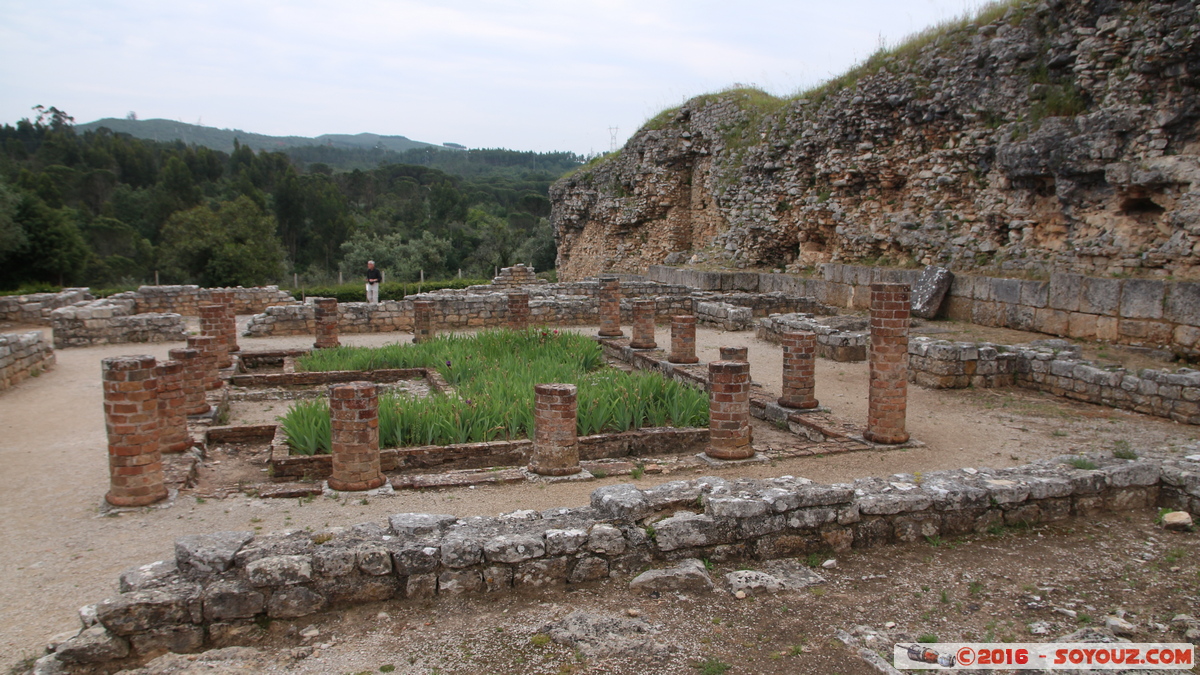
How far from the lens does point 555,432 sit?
697cm

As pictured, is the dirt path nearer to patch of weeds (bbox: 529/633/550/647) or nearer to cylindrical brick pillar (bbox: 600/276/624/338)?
patch of weeds (bbox: 529/633/550/647)

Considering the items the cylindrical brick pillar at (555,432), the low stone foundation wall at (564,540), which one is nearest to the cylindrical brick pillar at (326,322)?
the cylindrical brick pillar at (555,432)

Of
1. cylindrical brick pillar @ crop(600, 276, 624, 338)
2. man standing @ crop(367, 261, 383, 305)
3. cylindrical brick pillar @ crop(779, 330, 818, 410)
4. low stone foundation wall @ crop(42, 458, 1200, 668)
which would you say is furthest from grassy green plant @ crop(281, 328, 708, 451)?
man standing @ crop(367, 261, 383, 305)

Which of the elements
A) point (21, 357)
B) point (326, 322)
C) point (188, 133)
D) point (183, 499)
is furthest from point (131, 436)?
point (188, 133)

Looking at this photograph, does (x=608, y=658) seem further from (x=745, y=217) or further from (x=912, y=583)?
(x=745, y=217)

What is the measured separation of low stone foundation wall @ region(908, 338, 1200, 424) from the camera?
8461 millimetres

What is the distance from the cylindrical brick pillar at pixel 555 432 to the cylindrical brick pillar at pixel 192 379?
4370 mm

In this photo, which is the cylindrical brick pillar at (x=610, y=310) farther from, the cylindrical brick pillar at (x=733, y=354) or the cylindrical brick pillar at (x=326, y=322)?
the cylindrical brick pillar at (x=733, y=354)

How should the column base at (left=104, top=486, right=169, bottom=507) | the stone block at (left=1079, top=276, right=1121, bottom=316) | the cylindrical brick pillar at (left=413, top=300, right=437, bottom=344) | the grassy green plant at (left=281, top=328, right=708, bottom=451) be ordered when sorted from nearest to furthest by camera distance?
the column base at (left=104, top=486, right=169, bottom=507), the grassy green plant at (left=281, top=328, right=708, bottom=451), the stone block at (left=1079, top=276, right=1121, bottom=316), the cylindrical brick pillar at (left=413, top=300, right=437, bottom=344)

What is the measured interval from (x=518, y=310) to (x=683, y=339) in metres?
4.68

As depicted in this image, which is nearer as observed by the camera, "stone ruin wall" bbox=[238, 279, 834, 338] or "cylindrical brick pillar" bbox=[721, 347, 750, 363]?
"cylindrical brick pillar" bbox=[721, 347, 750, 363]

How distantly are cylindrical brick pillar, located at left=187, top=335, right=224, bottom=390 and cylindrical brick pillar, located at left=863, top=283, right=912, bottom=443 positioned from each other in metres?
7.66

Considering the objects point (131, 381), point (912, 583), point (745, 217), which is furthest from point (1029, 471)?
point (745, 217)

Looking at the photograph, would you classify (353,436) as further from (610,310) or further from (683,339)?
(610,310)
